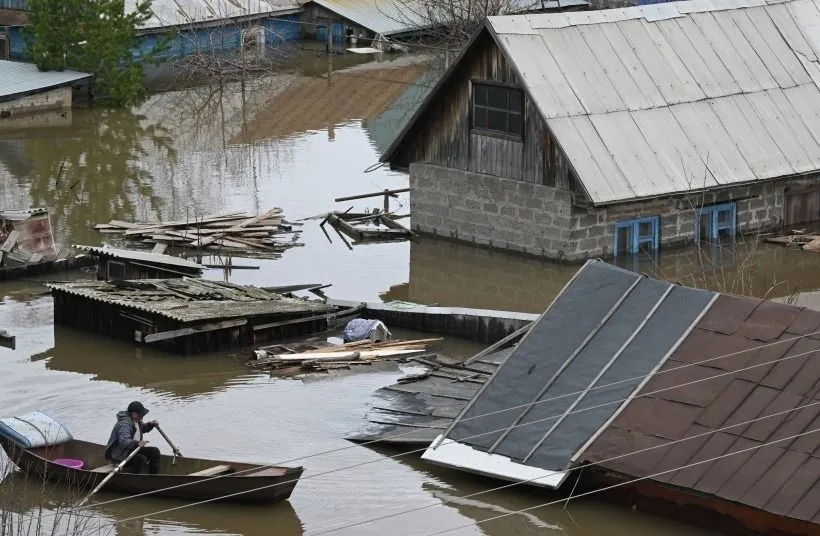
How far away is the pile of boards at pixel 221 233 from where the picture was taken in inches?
1326

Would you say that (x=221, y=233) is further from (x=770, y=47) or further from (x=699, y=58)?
(x=770, y=47)

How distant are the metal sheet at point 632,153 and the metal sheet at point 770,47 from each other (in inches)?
180

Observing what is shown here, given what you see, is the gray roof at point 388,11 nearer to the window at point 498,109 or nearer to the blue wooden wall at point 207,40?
the blue wooden wall at point 207,40

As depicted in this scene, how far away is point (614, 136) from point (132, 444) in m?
14.6

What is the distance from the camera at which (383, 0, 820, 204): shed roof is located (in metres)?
31.9

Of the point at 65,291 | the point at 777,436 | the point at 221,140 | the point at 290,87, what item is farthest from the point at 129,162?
the point at 777,436

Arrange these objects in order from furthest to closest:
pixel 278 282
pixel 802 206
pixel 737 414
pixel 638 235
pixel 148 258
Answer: pixel 802 206
pixel 638 235
pixel 278 282
pixel 148 258
pixel 737 414

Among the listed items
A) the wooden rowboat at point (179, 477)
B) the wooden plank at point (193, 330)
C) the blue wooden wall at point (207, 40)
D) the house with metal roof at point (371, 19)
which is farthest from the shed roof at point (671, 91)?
the house with metal roof at point (371, 19)

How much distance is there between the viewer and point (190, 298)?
27.5 metres

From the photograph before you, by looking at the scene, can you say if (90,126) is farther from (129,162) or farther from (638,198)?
(638,198)

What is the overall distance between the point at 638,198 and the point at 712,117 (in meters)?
3.43

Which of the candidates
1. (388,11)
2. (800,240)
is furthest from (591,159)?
(388,11)

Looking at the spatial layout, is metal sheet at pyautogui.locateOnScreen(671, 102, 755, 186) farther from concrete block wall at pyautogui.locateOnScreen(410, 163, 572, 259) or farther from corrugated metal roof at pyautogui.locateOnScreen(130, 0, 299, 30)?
corrugated metal roof at pyautogui.locateOnScreen(130, 0, 299, 30)

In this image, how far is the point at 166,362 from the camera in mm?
26625
